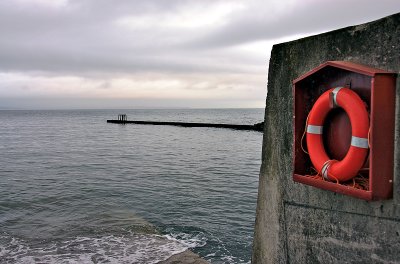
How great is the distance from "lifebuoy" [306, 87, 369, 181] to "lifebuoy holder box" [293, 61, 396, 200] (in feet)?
0.17

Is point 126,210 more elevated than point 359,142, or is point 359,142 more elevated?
point 359,142

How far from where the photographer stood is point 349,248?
2.70 meters

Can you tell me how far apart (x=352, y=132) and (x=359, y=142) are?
97mm

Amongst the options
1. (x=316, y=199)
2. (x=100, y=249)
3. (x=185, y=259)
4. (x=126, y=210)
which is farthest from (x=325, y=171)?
(x=126, y=210)

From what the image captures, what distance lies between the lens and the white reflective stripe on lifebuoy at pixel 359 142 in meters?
2.44

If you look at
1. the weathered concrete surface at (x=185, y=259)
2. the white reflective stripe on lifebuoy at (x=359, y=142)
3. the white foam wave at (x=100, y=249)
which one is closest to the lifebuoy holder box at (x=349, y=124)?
the white reflective stripe on lifebuoy at (x=359, y=142)

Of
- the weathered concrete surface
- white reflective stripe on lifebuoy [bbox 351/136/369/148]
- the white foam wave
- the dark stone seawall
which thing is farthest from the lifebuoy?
the white foam wave

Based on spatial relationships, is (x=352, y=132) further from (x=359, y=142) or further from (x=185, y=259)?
(x=185, y=259)

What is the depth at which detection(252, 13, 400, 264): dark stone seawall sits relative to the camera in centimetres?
243

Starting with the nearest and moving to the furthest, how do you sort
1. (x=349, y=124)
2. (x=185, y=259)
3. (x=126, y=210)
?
1. (x=349, y=124)
2. (x=185, y=259)
3. (x=126, y=210)

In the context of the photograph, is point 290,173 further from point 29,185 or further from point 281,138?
point 29,185

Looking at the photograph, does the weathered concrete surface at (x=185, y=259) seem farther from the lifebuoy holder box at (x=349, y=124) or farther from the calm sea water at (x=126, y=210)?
the lifebuoy holder box at (x=349, y=124)

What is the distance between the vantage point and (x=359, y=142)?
2.46 m

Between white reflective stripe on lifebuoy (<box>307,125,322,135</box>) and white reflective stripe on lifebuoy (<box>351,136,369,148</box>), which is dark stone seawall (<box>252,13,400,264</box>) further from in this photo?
white reflective stripe on lifebuoy (<box>307,125,322,135</box>)
